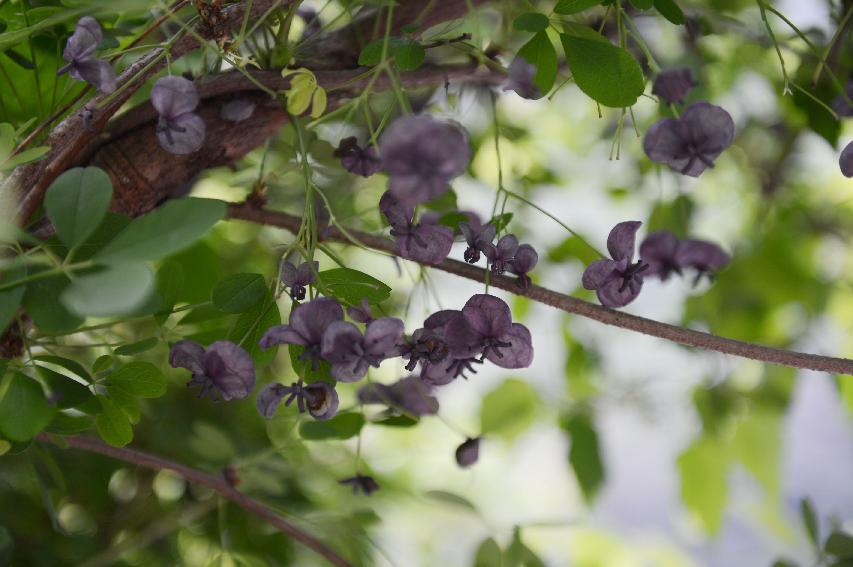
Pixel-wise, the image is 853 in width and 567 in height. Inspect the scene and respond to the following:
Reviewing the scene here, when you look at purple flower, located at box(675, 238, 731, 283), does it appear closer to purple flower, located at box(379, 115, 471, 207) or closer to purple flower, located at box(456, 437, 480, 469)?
purple flower, located at box(456, 437, 480, 469)

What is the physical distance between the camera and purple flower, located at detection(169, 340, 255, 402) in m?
0.37

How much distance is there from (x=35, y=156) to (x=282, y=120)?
155 millimetres

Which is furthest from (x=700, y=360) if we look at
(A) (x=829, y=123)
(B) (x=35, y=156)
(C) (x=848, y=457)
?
(C) (x=848, y=457)

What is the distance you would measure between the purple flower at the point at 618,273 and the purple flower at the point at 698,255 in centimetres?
17

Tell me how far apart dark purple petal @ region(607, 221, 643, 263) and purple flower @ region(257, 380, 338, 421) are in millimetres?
151

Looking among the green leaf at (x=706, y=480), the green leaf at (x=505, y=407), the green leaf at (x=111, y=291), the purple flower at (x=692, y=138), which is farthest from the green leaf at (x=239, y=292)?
the green leaf at (x=706, y=480)

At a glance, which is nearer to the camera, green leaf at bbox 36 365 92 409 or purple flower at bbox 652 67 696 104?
green leaf at bbox 36 365 92 409

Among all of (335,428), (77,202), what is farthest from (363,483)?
(77,202)

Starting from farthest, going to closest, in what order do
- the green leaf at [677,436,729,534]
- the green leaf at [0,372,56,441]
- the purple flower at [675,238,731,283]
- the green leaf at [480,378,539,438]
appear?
the green leaf at [677,436,729,534] < the green leaf at [480,378,539,438] < the purple flower at [675,238,731,283] < the green leaf at [0,372,56,441]

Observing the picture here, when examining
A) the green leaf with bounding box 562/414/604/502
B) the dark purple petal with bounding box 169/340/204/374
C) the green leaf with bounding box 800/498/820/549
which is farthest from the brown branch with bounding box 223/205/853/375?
the green leaf with bounding box 562/414/604/502

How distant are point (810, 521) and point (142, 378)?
486 millimetres

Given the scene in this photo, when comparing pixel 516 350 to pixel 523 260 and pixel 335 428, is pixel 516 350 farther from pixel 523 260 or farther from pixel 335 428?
pixel 335 428

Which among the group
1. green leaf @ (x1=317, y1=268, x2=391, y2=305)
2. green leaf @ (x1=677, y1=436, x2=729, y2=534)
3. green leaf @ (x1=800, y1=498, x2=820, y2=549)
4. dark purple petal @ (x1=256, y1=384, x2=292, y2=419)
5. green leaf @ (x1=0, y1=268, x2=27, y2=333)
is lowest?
green leaf @ (x1=677, y1=436, x2=729, y2=534)

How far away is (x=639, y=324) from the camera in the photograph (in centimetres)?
40
